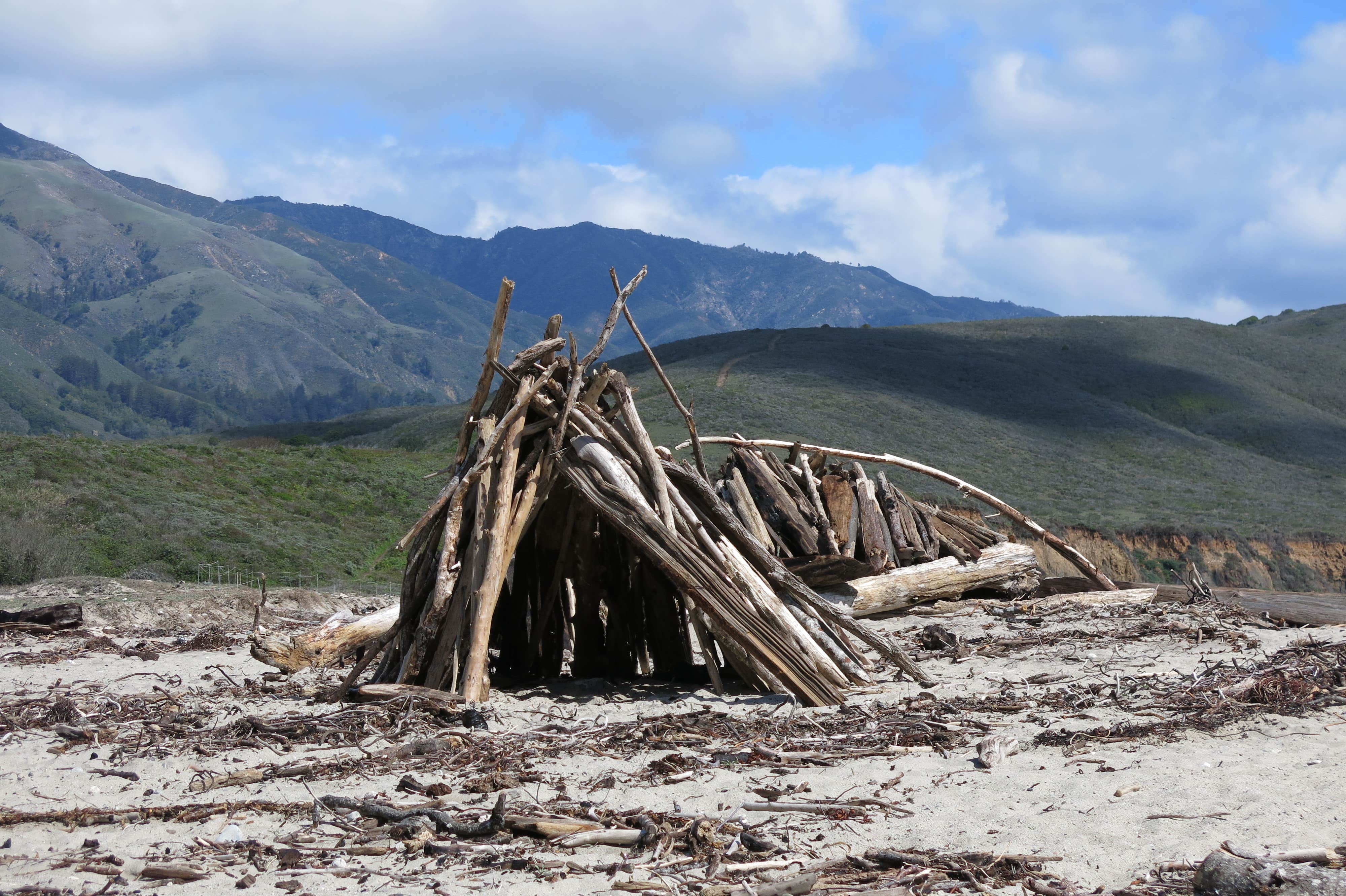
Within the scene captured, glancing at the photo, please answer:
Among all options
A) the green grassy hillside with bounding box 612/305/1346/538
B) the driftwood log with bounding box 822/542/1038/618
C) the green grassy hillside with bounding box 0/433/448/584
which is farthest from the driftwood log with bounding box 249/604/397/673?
the green grassy hillside with bounding box 612/305/1346/538

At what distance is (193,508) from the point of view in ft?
65.9

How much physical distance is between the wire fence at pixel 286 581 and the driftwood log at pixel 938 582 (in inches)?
276

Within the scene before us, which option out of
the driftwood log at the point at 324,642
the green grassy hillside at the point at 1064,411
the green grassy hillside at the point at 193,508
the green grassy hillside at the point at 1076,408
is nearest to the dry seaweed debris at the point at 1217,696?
the driftwood log at the point at 324,642

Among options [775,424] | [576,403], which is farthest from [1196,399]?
[576,403]

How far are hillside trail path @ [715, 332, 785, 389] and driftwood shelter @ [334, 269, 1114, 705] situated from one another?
35.0 m

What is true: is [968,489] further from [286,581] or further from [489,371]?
[286,581]

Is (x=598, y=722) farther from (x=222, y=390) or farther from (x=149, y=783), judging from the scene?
(x=222, y=390)

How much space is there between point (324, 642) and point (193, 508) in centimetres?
1461

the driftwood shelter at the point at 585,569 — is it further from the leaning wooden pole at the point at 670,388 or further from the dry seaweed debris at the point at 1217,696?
the dry seaweed debris at the point at 1217,696

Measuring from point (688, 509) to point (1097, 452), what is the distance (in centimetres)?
3895

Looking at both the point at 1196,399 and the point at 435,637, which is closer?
the point at 435,637

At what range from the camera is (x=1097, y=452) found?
4134 cm

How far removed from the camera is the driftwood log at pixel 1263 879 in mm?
2805

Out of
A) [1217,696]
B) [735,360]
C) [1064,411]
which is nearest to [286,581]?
[1217,696]
